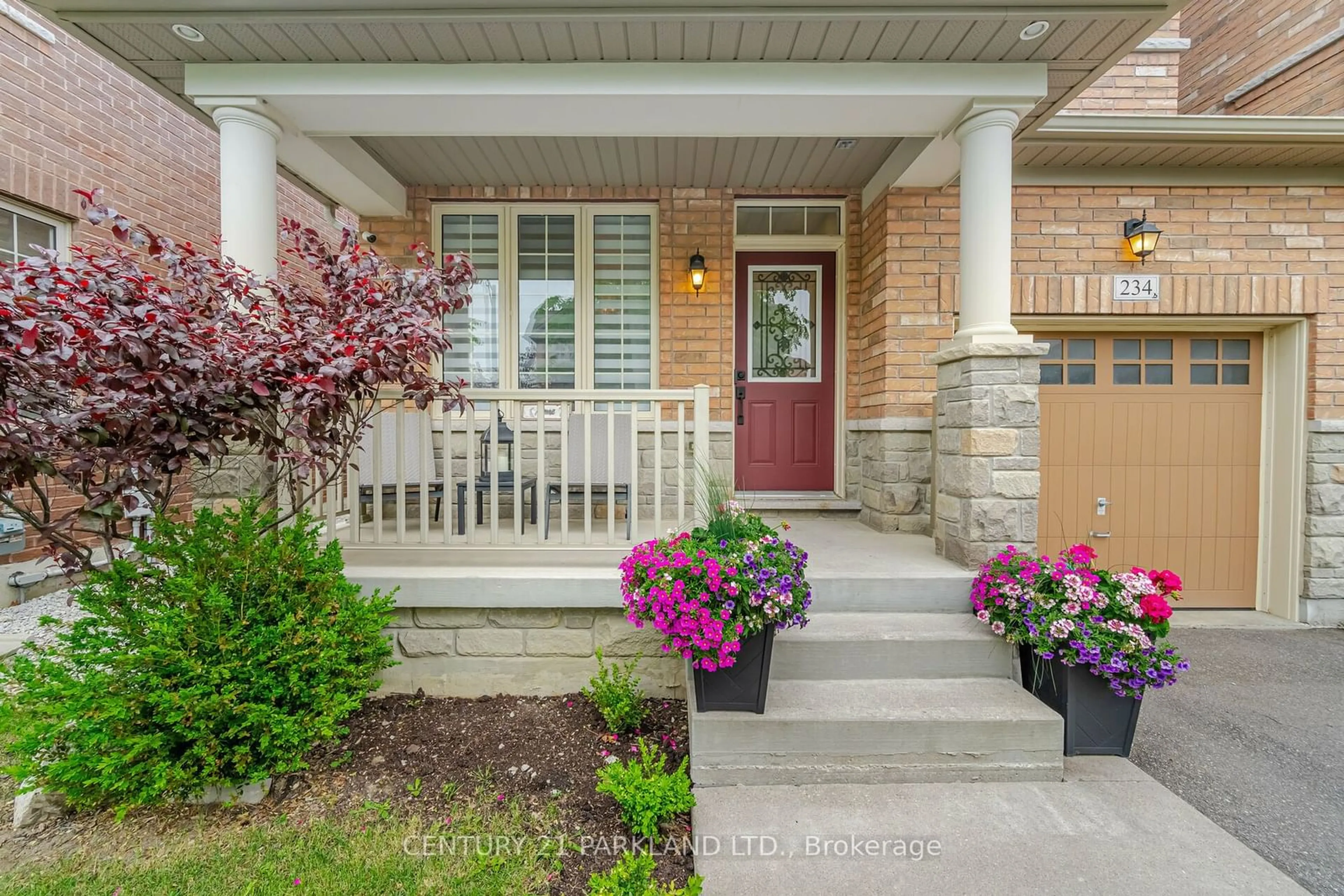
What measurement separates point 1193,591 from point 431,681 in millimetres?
5142

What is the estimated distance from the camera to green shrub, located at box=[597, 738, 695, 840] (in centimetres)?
186

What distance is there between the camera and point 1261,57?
4680 millimetres

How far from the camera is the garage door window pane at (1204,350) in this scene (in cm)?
420

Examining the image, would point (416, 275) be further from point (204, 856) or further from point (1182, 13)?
point (1182, 13)

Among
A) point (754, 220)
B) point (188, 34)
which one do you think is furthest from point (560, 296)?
point (188, 34)

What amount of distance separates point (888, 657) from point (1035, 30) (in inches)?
112

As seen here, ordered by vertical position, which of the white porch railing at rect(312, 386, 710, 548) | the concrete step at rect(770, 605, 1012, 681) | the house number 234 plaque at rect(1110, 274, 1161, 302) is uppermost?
the house number 234 plaque at rect(1110, 274, 1161, 302)

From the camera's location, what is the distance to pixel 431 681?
2.71m

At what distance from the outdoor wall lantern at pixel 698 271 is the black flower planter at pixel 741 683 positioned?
2.91m

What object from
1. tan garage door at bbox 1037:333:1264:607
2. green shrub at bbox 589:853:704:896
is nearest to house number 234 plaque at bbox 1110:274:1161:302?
tan garage door at bbox 1037:333:1264:607

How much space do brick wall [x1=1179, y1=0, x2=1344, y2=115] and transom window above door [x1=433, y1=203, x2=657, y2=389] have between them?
491 cm

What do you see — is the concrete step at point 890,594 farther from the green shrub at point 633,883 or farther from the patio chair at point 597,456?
the green shrub at point 633,883

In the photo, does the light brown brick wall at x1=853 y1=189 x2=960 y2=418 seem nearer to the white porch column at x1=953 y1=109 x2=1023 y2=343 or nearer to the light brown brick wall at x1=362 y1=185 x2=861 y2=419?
the light brown brick wall at x1=362 y1=185 x2=861 y2=419

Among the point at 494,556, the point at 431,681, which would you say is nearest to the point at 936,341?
the point at 494,556
